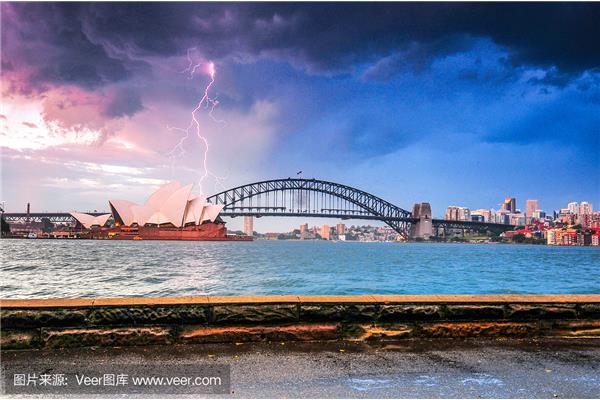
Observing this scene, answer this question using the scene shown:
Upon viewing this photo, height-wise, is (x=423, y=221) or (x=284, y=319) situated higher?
(x=423, y=221)

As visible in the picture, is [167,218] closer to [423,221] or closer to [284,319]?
[423,221]

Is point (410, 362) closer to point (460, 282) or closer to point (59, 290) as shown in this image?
point (59, 290)

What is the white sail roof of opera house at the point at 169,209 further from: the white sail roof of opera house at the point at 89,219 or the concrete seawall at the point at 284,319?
the concrete seawall at the point at 284,319

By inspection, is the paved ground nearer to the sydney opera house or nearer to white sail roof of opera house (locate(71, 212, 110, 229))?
the sydney opera house

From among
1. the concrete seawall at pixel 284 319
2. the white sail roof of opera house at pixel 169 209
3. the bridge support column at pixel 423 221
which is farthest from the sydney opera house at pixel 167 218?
the concrete seawall at pixel 284 319

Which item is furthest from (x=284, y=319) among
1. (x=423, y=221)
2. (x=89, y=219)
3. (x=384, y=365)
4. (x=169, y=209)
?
(x=423, y=221)

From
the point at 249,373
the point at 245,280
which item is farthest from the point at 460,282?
the point at 249,373
